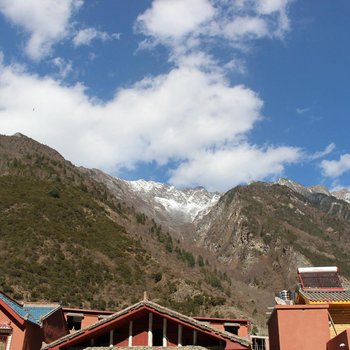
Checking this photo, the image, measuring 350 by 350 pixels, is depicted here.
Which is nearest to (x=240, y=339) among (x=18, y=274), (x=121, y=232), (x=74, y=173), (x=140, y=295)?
(x=18, y=274)

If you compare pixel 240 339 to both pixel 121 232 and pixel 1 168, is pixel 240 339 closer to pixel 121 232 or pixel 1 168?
pixel 121 232

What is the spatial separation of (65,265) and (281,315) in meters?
69.3

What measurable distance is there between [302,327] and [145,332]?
6645 millimetres

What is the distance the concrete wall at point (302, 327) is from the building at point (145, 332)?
2826 mm

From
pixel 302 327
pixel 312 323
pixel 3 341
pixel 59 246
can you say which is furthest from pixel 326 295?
pixel 59 246

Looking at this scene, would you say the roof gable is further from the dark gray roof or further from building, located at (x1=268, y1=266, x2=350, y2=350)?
the dark gray roof

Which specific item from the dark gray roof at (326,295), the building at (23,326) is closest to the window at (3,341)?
the building at (23,326)

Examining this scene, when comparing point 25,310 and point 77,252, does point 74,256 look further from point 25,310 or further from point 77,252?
point 25,310

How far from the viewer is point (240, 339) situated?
19344 mm

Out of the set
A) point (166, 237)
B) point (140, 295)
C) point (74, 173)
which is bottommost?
point (140, 295)

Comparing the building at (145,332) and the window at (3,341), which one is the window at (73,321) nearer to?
the window at (3,341)

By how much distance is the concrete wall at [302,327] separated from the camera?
20844 mm

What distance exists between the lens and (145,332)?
66.5ft

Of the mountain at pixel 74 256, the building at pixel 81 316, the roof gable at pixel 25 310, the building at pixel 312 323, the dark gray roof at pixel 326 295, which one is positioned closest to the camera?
the building at pixel 312 323
